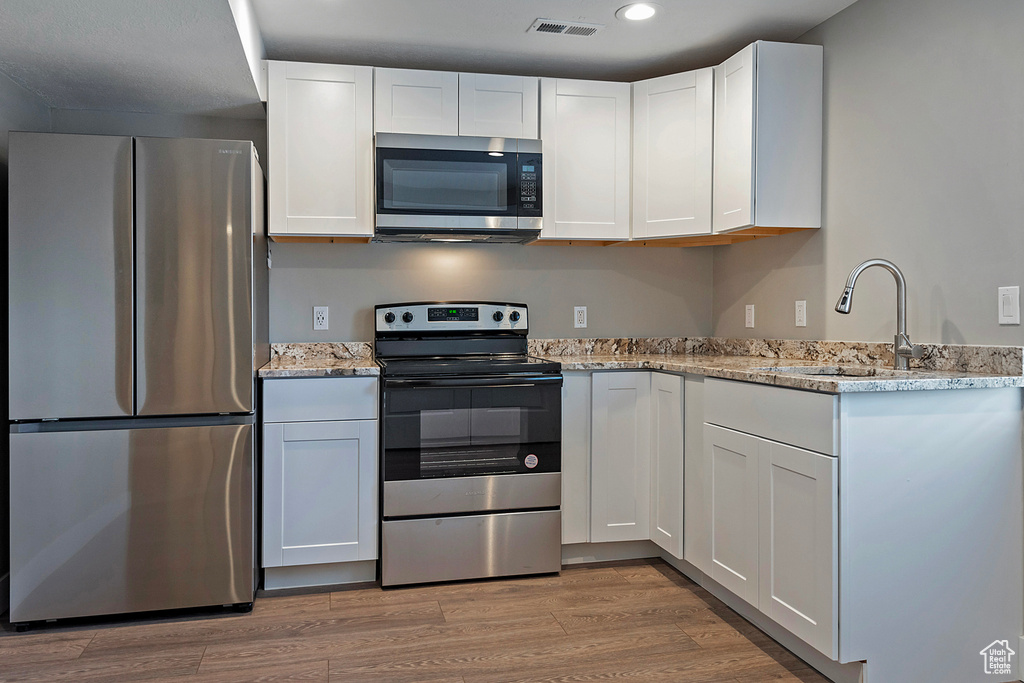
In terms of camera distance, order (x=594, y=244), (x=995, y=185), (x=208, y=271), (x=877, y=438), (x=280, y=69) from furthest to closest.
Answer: (x=594, y=244)
(x=280, y=69)
(x=208, y=271)
(x=995, y=185)
(x=877, y=438)

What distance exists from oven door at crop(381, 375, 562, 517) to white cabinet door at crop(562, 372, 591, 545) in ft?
A: 0.24

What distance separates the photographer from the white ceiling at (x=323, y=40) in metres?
2.20

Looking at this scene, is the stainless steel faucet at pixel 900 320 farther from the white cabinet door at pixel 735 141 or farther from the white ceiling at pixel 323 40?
the white ceiling at pixel 323 40

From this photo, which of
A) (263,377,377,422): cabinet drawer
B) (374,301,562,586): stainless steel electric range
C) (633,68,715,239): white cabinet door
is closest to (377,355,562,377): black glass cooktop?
(374,301,562,586): stainless steel electric range

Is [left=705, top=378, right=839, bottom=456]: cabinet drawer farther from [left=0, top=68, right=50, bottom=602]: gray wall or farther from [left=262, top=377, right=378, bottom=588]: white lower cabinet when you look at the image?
[left=0, top=68, right=50, bottom=602]: gray wall

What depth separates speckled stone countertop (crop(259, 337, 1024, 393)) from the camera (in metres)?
1.97

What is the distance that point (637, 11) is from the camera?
8.73 ft

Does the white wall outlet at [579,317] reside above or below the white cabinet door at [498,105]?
below

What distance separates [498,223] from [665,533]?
4.82 ft

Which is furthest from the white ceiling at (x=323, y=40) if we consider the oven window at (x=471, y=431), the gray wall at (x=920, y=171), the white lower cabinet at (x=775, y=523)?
the white lower cabinet at (x=775, y=523)

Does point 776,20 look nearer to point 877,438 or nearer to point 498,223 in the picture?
point 498,223

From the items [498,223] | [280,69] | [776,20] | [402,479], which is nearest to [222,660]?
[402,479]

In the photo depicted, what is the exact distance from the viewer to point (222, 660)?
2203mm

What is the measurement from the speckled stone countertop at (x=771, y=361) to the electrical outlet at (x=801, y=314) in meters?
0.07
